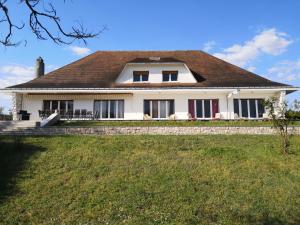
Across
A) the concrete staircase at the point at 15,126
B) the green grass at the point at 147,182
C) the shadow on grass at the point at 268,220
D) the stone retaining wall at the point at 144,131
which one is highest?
the concrete staircase at the point at 15,126

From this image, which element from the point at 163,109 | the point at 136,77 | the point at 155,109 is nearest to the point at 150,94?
the point at 155,109

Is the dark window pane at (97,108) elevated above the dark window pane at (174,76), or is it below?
below

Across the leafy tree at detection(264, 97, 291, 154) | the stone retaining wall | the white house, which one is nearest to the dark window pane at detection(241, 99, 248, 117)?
the white house

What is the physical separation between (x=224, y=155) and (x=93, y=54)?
24.3 metres

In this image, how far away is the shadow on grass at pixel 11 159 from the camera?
10.9 m

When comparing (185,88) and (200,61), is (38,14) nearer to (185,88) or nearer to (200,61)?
(185,88)

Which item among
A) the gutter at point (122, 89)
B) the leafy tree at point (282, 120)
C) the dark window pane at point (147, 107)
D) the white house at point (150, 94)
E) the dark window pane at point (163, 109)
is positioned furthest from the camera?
the dark window pane at point (147, 107)

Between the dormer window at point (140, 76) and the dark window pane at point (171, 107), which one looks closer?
the dark window pane at point (171, 107)

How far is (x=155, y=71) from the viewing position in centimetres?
2891

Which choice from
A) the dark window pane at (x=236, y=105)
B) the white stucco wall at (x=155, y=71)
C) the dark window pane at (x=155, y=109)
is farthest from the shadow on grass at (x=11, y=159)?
the dark window pane at (x=236, y=105)

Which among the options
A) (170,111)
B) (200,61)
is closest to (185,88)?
(170,111)

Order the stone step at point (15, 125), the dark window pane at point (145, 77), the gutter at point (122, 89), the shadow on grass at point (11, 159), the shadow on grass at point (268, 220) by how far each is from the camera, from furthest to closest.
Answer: the dark window pane at point (145, 77) < the gutter at point (122, 89) < the stone step at point (15, 125) < the shadow on grass at point (11, 159) < the shadow on grass at point (268, 220)

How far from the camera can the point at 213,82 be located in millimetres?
27875

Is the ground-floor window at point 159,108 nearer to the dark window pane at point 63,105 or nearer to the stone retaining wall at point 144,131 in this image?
the dark window pane at point 63,105
